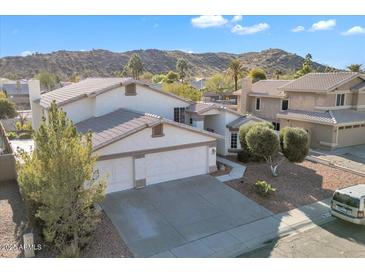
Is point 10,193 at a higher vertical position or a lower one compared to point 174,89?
lower

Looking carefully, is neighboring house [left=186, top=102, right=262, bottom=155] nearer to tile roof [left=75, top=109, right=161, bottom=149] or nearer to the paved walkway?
the paved walkway

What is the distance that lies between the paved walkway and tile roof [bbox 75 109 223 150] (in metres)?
2.70

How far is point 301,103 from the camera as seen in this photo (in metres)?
30.7

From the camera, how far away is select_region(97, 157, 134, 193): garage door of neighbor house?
52.5 ft

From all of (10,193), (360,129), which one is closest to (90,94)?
(10,193)

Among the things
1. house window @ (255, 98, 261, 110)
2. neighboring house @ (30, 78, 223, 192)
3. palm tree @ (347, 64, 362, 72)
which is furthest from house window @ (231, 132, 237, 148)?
palm tree @ (347, 64, 362, 72)

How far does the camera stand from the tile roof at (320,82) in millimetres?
28731

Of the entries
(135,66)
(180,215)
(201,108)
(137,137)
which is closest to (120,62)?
(135,66)

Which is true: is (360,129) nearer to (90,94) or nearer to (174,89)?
(174,89)

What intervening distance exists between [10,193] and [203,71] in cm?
13364

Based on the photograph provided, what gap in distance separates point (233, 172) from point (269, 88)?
19.4 meters

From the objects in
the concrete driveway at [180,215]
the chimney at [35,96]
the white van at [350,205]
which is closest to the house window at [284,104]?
the concrete driveway at [180,215]
